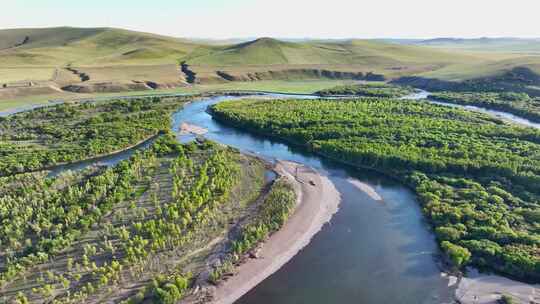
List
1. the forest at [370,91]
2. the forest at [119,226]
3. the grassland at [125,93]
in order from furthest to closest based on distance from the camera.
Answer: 1. the forest at [370,91]
2. the grassland at [125,93]
3. the forest at [119,226]

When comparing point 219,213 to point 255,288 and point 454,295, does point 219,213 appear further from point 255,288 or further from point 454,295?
point 454,295

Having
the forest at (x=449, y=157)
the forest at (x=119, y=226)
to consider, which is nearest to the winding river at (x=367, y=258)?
the forest at (x=449, y=157)

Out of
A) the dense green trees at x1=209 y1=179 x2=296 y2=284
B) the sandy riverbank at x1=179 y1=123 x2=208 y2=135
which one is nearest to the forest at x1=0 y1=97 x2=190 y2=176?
the sandy riverbank at x1=179 y1=123 x2=208 y2=135

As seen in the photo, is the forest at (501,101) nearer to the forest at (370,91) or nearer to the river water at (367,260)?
the forest at (370,91)

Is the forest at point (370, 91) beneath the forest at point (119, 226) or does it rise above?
above

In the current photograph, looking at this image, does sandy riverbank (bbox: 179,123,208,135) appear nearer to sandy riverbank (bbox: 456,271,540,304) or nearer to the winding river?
the winding river

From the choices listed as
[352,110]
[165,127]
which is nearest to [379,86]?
[352,110]
